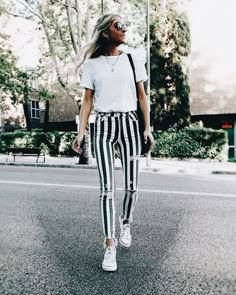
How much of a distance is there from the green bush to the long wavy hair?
1843 centimetres

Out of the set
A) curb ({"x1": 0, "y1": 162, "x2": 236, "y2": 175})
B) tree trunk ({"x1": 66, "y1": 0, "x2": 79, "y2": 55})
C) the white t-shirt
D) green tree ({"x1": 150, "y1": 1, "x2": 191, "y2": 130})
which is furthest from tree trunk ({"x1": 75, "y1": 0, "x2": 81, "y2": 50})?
the white t-shirt

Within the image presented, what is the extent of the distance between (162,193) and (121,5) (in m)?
14.2

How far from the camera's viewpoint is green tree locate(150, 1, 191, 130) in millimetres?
23844

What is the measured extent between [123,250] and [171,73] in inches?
835

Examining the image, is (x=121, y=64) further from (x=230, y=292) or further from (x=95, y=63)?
(x=230, y=292)

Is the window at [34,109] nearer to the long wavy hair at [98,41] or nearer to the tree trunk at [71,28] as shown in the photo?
the tree trunk at [71,28]

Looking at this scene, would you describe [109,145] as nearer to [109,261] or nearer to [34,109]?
[109,261]

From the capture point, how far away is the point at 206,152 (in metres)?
21.4

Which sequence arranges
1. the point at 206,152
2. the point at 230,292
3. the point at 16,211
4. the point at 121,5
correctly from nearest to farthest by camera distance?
1. the point at 230,292
2. the point at 16,211
3. the point at 121,5
4. the point at 206,152

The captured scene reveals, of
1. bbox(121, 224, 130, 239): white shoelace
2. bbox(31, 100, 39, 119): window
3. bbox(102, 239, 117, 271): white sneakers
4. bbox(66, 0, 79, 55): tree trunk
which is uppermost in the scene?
bbox(66, 0, 79, 55): tree trunk

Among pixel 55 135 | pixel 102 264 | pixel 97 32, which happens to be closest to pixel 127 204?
pixel 102 264

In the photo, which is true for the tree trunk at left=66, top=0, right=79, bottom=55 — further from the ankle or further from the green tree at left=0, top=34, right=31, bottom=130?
the ankle

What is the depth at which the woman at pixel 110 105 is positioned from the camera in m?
3.39

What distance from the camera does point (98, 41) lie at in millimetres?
3486
